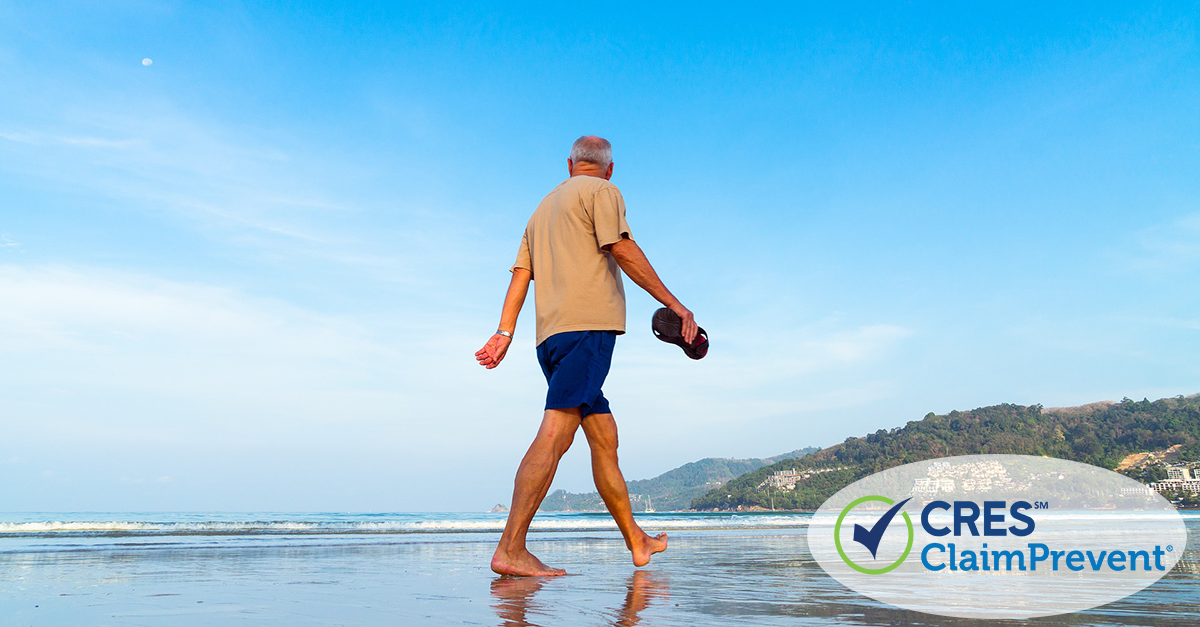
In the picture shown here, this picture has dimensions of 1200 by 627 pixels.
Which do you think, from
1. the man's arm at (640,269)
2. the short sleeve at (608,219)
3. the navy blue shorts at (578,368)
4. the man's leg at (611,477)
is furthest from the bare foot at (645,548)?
the short sleeve at (608,219)

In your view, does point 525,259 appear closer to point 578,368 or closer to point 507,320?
point 507,320

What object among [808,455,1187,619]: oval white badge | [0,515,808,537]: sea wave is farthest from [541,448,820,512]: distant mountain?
[808,455,1187,619]: oval white badge

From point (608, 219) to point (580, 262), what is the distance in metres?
0.25

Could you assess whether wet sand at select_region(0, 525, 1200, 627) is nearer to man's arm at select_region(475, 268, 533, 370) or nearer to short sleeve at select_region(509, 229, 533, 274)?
man's arm at select_region(475, 268, 533, 370)

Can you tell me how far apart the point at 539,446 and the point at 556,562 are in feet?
4.30

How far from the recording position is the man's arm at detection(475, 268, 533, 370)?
10.9 feet

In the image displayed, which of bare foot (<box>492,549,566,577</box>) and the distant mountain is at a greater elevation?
bare foot (<box>492,549,566,577</box>)

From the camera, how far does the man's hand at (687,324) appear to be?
10.1 ft

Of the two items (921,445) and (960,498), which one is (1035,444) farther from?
(960,498)

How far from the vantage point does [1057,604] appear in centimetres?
188

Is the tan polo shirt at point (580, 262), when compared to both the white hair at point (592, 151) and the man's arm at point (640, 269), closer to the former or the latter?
the man's arm at point (640, 269)

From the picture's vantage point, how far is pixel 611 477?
3.25 metres

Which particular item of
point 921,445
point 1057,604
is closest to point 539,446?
point 1057,604

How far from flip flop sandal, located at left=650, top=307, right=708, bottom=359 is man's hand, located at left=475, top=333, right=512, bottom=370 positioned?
30.8 inches
